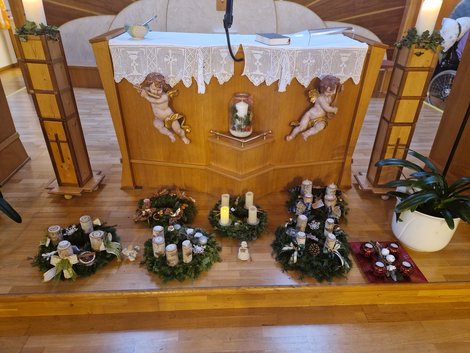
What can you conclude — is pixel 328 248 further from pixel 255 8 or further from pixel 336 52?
pixel 255 8

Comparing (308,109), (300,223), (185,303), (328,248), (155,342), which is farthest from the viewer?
(308,109)

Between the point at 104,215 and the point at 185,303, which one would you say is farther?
the point at 104,215

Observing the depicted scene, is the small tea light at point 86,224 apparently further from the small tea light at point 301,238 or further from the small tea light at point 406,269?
the small tea light at point 406,269

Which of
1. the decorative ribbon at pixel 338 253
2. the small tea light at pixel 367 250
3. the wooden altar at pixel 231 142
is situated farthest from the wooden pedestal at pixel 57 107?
the small tea light at pixel 367 250

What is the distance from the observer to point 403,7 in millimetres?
4512

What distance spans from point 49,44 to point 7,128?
109 centimetres

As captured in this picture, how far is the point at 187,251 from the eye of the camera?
1701mm

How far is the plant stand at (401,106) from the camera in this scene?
201 cm

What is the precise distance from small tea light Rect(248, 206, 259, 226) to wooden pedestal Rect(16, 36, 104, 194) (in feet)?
3.84

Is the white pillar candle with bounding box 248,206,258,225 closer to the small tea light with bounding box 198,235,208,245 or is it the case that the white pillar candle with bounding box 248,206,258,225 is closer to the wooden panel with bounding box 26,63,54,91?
the small tea light with bounding box 198,235,208,245

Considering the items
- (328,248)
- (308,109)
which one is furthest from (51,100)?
(328,248)

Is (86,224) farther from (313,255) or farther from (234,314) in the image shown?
(313,255)

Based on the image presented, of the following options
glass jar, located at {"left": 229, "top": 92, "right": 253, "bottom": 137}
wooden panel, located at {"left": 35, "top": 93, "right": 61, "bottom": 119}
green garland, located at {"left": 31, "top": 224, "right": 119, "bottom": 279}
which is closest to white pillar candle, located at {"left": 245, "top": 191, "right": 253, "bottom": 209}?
glass jar, located at {"left": 229, "top": 92, "right": 253, "bottom": 137}

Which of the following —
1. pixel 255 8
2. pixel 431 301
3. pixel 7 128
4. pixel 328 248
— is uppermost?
pixel 255 8
